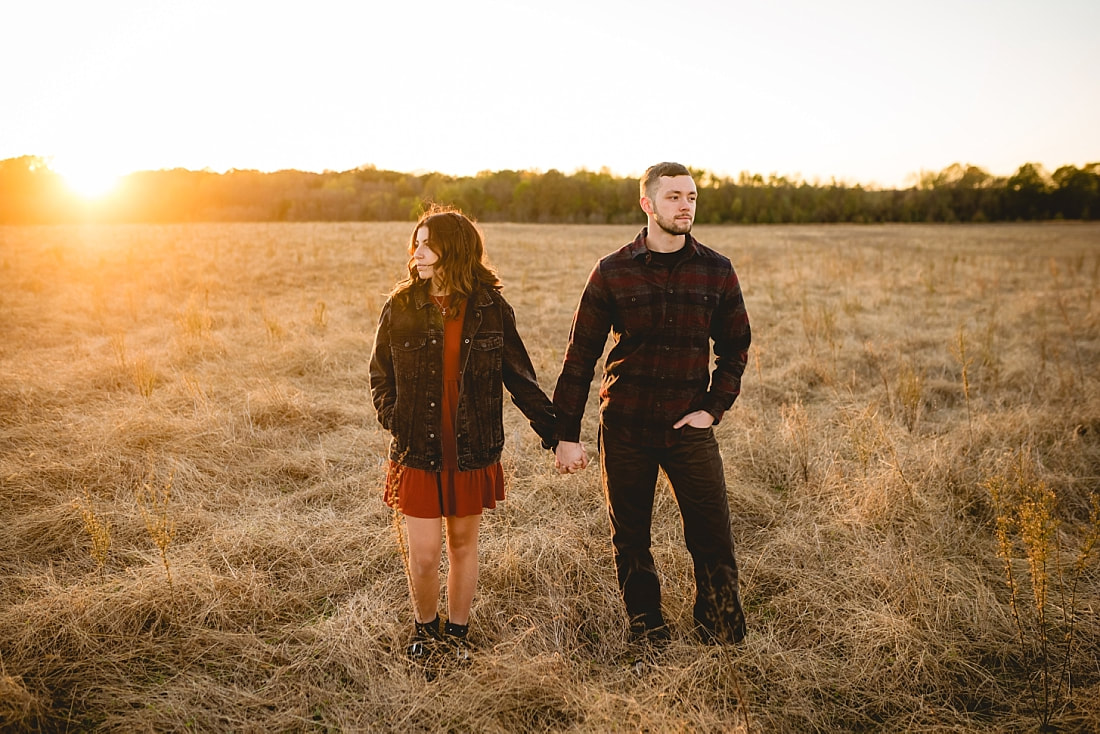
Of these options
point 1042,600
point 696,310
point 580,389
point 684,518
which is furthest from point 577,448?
point 1042,600

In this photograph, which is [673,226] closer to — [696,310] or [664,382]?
[696,310]

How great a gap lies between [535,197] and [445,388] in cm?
5962

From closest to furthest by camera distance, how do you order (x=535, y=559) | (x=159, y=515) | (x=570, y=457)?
1. (x=570, y=457)
2. (x=535, y=559)
3. (x=159, y=515)

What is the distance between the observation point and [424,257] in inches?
88.4

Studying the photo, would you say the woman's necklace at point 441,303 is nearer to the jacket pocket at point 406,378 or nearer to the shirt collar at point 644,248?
A: the jacket pocket at point 406,378

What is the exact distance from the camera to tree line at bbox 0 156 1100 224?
36.2m

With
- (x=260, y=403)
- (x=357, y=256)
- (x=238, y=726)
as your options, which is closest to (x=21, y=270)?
(x=357, y=256)

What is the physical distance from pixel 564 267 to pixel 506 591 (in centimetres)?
1248

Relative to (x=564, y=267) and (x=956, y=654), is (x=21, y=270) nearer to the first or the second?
(x=564, y=267)

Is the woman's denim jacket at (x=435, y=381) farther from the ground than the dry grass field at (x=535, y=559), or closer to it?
farther from the ground

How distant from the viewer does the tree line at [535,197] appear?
1426 inches

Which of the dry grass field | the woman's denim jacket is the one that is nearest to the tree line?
the dry grass field

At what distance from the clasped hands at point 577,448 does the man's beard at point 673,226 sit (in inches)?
28.8

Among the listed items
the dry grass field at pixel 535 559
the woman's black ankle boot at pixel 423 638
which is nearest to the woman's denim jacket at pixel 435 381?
the woman's black ankle boot at pixel 423 638
